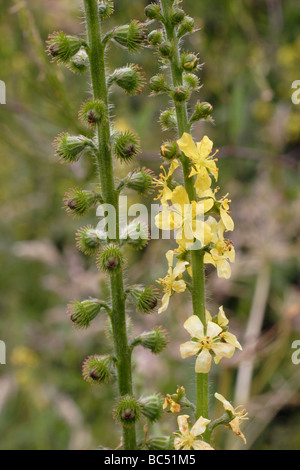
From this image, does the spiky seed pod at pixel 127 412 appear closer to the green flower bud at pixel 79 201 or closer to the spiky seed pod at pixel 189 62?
the green flower bud at pixel 79 201

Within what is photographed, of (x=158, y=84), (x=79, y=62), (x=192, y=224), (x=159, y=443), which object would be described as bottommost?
(x=159, y=443)

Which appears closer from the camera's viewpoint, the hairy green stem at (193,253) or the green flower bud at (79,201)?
the hairy green stem at (193,253)

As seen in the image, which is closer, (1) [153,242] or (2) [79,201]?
(2) [79,201]

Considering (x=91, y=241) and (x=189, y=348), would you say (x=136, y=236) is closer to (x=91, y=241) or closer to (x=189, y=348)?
(x=91, y=241)

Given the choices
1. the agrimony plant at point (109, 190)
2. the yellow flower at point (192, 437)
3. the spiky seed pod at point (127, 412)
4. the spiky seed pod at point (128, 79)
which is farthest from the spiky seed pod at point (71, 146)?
the yellow flower at point (192, 437)

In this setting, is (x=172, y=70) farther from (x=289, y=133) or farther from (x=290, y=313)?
(x=289, y=133)

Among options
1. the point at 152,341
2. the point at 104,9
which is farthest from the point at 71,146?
the point at 152,341

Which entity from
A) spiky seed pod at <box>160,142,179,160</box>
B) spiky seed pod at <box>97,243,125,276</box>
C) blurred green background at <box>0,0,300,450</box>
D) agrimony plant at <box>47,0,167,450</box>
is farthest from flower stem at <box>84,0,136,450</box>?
blurred green background at <box>0,0,300,450</box>
